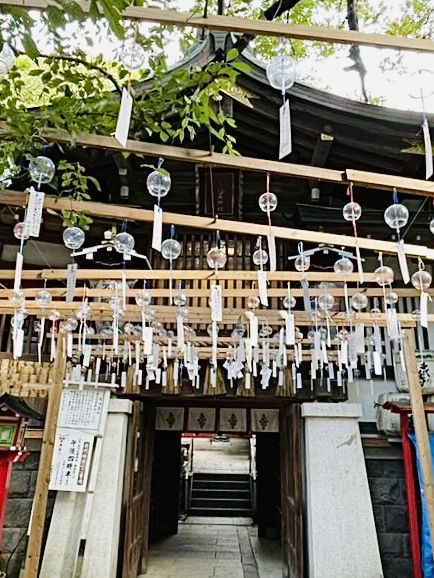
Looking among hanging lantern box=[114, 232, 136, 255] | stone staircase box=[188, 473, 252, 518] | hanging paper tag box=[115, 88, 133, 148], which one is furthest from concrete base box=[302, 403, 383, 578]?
stone staircase box=[188, 473, 252, 518]

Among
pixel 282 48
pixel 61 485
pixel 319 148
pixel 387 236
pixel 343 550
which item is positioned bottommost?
pixel 343 550

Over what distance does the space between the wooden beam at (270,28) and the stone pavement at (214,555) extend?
7.58 m

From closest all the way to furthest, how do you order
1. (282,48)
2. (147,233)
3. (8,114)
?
(282,48)
(8,114)
(147,233)

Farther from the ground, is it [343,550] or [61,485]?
[61,485]

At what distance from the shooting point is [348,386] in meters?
7.27

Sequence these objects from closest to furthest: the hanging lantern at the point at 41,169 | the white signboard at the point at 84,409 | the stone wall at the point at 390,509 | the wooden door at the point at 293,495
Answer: the hanging lantern at the point at 41,169
the wooden door at the point at 293,495
the stone wall at the point at 390,509
the white signboard at the point at 84,409

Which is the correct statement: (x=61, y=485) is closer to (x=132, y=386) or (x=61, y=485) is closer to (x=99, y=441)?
(x=99, y=441)

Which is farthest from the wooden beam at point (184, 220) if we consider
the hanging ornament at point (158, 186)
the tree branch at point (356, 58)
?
the tree branch at point (356, 58)

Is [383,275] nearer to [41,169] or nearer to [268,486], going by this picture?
[41,169]

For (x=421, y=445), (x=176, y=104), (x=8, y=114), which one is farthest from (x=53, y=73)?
(x=421, y=445)

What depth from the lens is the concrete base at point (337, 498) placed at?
18.9ft

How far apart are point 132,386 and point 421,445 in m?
4.00

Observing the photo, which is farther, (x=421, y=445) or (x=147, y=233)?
(x=147, y=233)

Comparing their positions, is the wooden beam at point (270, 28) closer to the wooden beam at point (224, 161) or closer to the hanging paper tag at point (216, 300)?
the wooden beam at point (224, 161)
